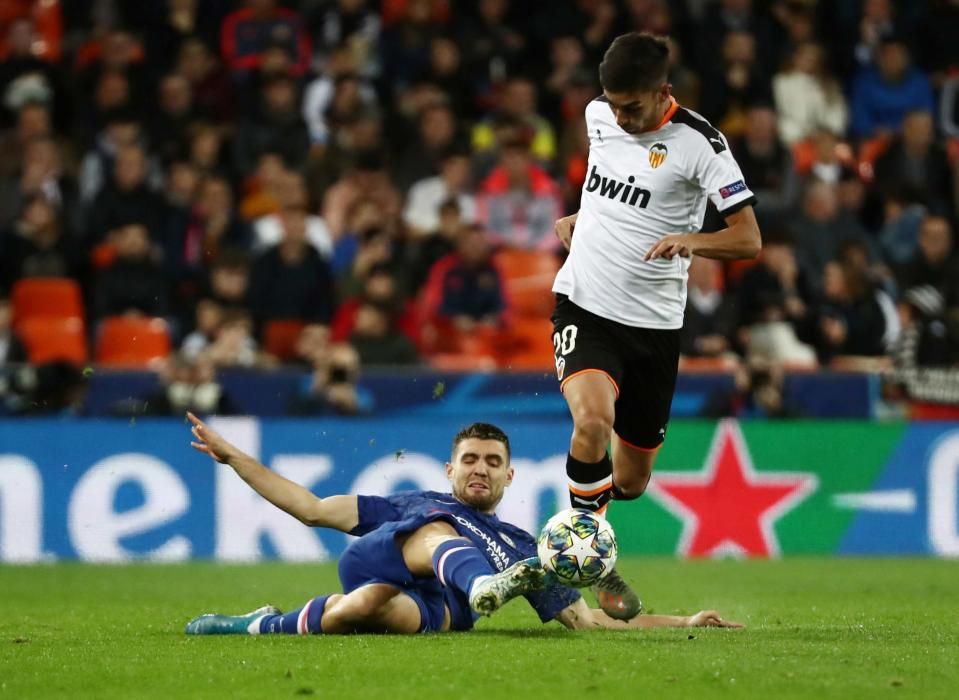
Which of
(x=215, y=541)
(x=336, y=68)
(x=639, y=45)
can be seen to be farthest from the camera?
(x=336, y=68)

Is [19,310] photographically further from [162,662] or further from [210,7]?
[162,662]

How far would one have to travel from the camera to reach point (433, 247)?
1625 centimetres

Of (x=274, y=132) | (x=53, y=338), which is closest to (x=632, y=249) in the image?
(x=53, y=338)

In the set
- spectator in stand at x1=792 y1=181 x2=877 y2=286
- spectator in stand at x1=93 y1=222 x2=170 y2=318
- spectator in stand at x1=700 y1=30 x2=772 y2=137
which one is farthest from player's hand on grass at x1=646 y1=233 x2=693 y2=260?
spectator in stand at x1=700 y1=30 x2=772 y2=137

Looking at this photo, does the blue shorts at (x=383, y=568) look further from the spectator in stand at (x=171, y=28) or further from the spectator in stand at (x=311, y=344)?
the spectator in stand at (x=171, y=28)

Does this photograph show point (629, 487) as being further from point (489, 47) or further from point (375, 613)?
point (489, 47)

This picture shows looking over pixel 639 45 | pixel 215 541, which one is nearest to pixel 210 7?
pixel 215 541

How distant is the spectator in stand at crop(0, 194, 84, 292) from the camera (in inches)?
608

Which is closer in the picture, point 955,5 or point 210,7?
point 210,7

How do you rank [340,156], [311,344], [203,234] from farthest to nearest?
1. [340,156]
2. [203,234]
3. [311,344]

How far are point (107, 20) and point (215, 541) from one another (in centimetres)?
712

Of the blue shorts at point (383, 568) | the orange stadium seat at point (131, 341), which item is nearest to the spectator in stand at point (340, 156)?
the orange stadium seat at point (131, 341)

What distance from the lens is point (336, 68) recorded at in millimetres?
17891

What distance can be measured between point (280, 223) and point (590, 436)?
8.92m
